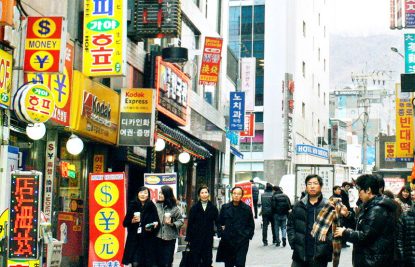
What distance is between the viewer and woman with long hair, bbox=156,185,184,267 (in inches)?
545

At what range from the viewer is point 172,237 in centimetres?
1399

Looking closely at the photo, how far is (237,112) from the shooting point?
34.3 m

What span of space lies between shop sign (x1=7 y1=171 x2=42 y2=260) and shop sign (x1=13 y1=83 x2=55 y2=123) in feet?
9.33

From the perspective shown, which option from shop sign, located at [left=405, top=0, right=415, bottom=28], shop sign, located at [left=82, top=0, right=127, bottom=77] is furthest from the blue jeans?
shop sign, located at [left=405, top=0, right=415, bottom=28]

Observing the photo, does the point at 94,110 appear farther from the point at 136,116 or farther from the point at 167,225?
the point at 167,225

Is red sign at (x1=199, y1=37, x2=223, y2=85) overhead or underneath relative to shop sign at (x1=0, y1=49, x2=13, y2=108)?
overhead

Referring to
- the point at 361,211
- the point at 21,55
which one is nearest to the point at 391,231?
the point at 361,211

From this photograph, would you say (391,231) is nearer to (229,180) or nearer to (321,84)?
(229,180)

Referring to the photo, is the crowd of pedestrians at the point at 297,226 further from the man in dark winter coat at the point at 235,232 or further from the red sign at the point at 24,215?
the red sign at the point at 24,215

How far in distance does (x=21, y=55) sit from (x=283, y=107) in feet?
141

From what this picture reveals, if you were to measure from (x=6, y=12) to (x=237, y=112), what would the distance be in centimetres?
2360

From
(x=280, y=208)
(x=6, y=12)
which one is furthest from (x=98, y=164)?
(x=6, y=12)

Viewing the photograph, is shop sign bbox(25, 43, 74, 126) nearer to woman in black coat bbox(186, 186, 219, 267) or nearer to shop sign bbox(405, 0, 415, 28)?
woman in black coat bbox(186, 186, 219, 267)

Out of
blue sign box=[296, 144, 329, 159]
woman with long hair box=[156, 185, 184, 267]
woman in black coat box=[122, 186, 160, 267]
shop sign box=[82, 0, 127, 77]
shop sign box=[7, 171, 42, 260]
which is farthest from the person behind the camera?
blue sign box=[296, 144, 329, 159]
